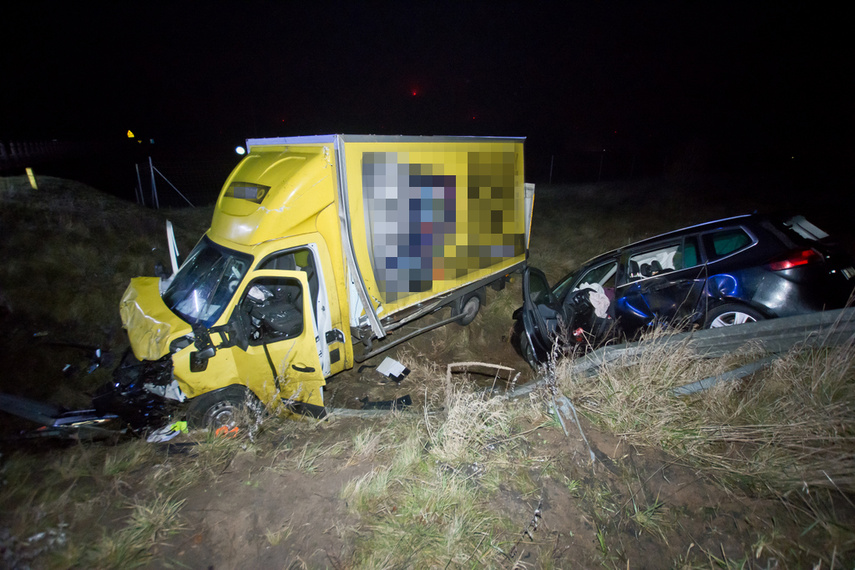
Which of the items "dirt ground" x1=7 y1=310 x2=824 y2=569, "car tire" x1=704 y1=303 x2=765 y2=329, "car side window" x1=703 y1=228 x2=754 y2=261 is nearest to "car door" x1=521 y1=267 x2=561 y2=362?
"car tire" x1=704 y1=303 x2=765 y2=329

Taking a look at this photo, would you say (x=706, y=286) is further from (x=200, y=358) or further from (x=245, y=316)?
(x=200, y=358)

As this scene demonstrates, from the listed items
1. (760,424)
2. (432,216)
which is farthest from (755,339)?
(432,216)

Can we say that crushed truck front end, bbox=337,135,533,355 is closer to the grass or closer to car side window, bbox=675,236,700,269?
the grass

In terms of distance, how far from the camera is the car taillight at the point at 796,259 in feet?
12.3

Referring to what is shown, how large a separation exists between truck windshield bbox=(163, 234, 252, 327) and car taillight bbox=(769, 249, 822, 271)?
5.54m

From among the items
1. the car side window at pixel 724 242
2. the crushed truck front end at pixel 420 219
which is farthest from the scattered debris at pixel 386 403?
the car side window at pixel 724 242

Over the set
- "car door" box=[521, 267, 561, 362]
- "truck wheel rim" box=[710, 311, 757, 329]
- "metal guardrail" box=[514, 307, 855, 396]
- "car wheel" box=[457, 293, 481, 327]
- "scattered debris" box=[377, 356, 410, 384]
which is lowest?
"scattered debris" box=[377, 356, 410, 384]

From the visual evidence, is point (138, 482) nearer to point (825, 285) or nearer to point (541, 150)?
point (825, 285)

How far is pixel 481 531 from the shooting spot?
6.45 feet

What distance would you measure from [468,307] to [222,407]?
3.96 m

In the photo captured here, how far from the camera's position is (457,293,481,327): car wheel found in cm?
620

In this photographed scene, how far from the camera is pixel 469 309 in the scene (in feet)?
20.9

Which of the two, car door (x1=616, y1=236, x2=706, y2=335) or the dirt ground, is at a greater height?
car door (x1=616, y1=236, x2=706, y2=335)

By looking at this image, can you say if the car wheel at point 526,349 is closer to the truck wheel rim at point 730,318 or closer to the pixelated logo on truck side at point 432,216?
the pixelated logo on truck side at point 432,216
